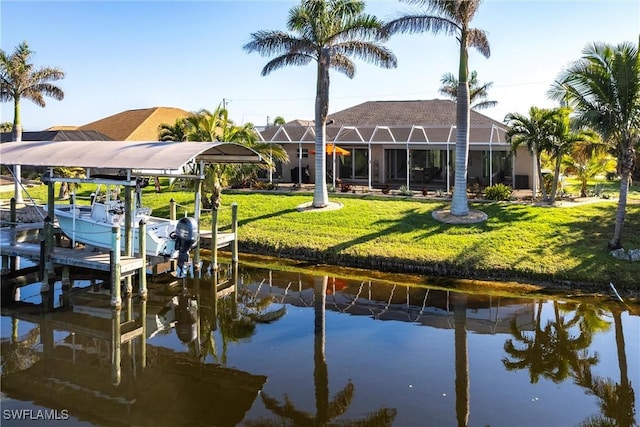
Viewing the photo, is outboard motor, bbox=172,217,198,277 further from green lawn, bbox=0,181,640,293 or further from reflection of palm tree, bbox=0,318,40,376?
green lawn, bbox=0,181,640,293

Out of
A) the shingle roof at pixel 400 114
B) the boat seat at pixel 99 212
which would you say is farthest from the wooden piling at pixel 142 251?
the shingle roof at pixel 400 114

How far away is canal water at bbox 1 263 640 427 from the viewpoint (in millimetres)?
8656

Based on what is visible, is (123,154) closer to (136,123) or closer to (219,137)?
(219,137)

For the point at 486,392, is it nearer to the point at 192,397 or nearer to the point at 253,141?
the point at 192,397

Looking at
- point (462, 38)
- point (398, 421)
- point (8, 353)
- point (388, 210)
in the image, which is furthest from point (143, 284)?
point (462, 38)

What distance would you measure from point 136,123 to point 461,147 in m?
34.0

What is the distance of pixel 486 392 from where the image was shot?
370 inches

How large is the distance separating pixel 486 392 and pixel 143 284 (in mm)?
9332

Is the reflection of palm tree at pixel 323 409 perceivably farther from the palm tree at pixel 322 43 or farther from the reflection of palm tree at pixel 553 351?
the palm tree at pixel 322 43

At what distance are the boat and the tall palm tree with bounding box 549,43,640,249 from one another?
12841mm

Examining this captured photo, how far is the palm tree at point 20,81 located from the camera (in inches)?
1013

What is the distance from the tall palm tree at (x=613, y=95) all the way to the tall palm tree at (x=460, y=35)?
399 centimetres

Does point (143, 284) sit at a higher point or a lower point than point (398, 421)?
higher

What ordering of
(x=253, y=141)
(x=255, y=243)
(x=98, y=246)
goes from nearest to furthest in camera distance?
(x=98, y=246) < (x=255, y=243) < (x=253, y=141)
